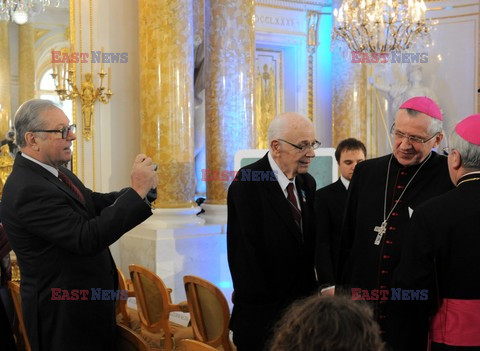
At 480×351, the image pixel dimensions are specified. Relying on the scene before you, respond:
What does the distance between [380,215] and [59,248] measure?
1506 millimetres

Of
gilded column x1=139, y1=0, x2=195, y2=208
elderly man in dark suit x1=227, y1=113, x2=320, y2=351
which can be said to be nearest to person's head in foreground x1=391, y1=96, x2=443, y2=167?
elderly man in dark suit x1=227, y1=113, x2=320, y2=351

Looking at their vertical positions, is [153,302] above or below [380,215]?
below

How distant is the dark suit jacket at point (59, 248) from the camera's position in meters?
2.71

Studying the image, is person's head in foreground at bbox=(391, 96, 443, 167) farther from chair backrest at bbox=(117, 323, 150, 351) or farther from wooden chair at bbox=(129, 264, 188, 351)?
wooden chair at bbox=(129, 264, 188, 351)

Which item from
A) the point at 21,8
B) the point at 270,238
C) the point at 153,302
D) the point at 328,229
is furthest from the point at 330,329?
the point at 21,8

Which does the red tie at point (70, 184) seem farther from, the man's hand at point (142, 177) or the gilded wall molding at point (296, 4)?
the gilded wall molding at point (296, 4)

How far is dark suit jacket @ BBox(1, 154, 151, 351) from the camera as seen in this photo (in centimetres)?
271

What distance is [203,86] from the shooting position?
311 inches

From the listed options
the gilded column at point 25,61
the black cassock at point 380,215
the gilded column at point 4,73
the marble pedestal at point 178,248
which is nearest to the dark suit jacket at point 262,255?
the black cassock at point 380,215

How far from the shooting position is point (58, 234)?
270 cm

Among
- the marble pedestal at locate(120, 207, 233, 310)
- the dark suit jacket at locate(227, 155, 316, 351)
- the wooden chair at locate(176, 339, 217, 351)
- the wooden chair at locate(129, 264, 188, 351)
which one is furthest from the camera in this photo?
the marble pedestal at locate(120, 207, 233, 310)

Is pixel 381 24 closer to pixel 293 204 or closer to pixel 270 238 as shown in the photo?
pixel 293 204

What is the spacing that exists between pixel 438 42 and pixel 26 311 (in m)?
9.28

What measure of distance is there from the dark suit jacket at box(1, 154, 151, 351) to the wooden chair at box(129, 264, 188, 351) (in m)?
1.69
